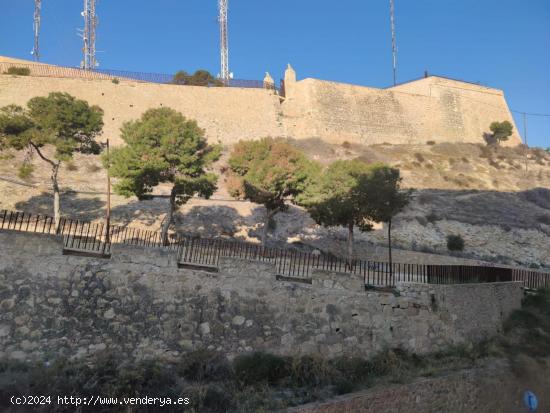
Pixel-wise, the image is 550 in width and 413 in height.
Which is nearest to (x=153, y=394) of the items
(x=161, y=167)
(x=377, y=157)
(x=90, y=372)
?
(x=90, y=372)

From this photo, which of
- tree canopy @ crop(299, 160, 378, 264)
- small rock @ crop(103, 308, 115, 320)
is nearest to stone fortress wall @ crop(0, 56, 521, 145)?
tree canopy @ crop(299, 160, 378, 264)

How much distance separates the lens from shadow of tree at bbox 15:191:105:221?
2305 cm

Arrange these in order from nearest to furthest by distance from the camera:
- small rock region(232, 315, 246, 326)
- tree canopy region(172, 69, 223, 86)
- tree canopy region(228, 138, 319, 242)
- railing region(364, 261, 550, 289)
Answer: small rock region(232, 315, 246, 326), railing region(364, 261, 550, 289), tree canopy region(228, 138, 319, 242), tree canopy region(172, 69, 223, 86)

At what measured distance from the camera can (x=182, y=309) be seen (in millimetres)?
10414

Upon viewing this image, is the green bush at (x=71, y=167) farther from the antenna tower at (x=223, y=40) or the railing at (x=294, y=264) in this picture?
the antenna tower at (x=223, y=40)

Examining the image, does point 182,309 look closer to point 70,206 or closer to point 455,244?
point 70,206

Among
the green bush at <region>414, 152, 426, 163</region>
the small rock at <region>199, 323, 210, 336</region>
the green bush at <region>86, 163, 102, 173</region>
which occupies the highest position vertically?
the green bush at <region>414, 152, 426, 163</region>

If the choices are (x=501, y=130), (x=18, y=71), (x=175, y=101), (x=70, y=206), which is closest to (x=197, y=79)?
(x=175, y=101)

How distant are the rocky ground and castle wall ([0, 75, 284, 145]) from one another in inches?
193

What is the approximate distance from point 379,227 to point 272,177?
10.5 metres

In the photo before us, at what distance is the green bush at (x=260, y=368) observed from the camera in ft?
31.4

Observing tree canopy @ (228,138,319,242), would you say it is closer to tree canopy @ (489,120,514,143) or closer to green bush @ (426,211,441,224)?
green bush @ (426,211,441,224)

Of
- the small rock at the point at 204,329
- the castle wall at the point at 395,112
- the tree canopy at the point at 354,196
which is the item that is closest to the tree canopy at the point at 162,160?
the tree canopy at the point at 354,196

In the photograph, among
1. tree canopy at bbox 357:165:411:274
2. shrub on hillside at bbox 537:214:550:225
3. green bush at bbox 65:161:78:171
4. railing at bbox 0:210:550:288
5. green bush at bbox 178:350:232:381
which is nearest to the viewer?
green bush at bbox 178:350:232:381
